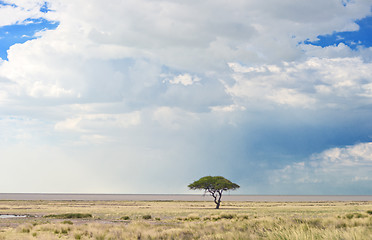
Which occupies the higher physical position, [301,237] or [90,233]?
[301,237]

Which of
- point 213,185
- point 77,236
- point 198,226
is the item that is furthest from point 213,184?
point 77,236

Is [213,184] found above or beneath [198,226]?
above

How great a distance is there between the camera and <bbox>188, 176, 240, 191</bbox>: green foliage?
78750mm

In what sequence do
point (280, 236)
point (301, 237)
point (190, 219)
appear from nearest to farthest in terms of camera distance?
point (301, 237) → point (280, 236) → point (190, 219)

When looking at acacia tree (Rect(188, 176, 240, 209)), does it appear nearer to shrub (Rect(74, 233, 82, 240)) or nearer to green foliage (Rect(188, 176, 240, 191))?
green foliage (Rect(188, 176, 240, 191))

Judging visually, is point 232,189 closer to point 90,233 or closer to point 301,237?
point 90,233

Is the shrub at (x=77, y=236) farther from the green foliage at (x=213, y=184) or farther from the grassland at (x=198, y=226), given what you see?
the green foliage at (x=213, y=184)

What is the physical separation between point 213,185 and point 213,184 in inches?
Result: 8.4

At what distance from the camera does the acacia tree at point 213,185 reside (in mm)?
78750

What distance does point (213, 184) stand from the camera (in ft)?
262

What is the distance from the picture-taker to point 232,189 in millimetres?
80812

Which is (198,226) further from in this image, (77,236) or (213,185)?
(213,185)

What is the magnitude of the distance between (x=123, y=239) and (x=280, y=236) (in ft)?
37.6

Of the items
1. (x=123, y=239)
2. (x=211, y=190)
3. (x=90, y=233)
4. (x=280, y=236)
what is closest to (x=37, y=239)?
(x=90, y=233)
